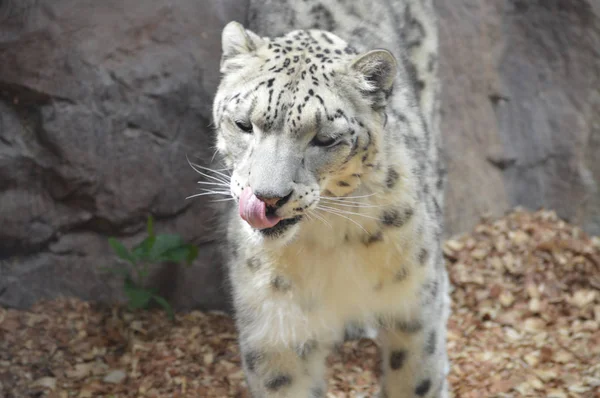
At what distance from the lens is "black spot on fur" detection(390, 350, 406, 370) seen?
14.0ft

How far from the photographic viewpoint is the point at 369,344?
18.6 ft

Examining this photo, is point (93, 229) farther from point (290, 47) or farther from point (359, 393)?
point (290, 47)

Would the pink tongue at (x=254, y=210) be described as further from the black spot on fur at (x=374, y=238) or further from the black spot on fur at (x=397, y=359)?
the black spot on fur at (x=397, y=359)

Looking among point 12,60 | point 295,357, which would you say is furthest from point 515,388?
point 12,60

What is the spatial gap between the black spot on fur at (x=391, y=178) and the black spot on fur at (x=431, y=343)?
0.91 metres

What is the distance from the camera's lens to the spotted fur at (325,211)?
3332 mm

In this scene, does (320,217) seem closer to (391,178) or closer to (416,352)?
(391,178)

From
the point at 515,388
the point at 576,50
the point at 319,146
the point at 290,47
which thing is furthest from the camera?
the point at 576,50

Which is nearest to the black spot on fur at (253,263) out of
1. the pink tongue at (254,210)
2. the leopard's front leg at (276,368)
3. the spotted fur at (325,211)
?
the spotted fur at (325,211)

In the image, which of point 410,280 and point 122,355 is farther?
point 122,355

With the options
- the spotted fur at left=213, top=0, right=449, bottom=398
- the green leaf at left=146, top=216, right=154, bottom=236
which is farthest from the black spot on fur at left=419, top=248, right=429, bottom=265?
the green leaf at left=146, top=216, right=154, bottom=236

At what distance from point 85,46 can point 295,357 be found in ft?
8.60

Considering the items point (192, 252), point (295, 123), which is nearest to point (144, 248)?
point (192, 252)

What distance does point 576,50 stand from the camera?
659 centimetres
